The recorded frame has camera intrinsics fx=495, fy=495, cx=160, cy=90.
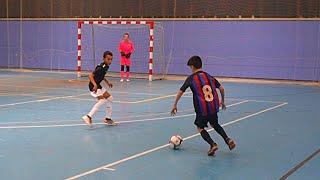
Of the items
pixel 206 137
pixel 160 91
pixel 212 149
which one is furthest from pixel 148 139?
pixel 160 91

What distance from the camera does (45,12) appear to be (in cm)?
2823

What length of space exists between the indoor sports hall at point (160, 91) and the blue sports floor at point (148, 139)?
0.02 meters

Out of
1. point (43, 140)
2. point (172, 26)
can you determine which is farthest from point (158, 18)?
point (43, 140)

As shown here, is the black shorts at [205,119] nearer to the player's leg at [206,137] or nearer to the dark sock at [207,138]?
the player's leg at [206,137]

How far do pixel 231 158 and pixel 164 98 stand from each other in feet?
25.9

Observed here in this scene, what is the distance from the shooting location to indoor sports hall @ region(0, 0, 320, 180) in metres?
7.12

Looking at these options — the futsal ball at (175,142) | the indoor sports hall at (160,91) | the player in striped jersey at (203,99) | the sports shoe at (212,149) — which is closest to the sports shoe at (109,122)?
the indoor sports hall at (160,91)

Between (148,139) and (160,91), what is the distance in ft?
28.3

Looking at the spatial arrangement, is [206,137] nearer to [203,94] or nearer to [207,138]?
[207,138]

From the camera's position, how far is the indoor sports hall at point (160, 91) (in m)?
7.12

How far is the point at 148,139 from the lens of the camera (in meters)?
8.88

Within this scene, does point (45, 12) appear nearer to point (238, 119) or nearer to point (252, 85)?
point (252, 85)

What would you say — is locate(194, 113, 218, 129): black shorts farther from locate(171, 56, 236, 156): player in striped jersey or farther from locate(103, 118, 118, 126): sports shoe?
locate(103, 118, 118, 126): sports shoe

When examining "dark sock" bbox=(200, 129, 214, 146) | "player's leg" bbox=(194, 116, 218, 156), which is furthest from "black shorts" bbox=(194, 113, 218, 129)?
"dark sock" bbox=(200, 129, 214, 146)
